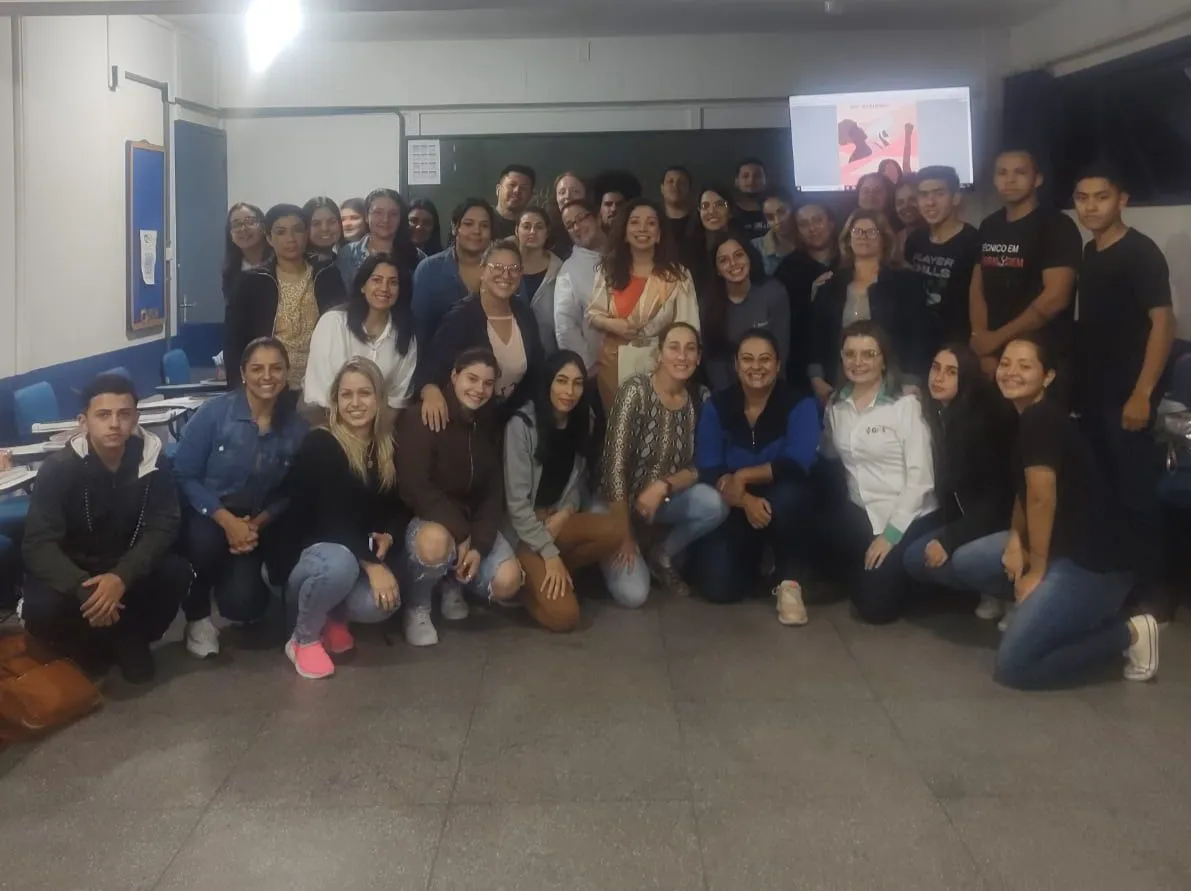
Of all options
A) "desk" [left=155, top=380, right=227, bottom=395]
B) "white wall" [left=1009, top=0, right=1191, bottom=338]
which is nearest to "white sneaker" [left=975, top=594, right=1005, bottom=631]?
"white wall" [left=1009, top=0, right=1191, bottom=338]

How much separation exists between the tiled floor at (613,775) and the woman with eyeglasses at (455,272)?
4.30 feet

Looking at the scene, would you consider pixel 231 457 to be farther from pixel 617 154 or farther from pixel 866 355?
pixel 617 154

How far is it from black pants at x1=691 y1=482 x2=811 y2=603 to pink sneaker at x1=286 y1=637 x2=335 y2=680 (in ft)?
4.77

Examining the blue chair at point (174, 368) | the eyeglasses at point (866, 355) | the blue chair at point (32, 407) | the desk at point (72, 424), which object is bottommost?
the desk at point (72, 424)

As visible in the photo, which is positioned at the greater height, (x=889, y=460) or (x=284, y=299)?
(x=284, y=299)

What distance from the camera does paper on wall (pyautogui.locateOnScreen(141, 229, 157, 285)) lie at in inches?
232

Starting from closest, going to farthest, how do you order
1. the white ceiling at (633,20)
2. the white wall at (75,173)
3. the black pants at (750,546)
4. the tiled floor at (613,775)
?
1. the tiled floor at (613,775)
2. the black pants at (750,546)
3. the white wall at (75,173)
4. the white ceiling at (633,20)

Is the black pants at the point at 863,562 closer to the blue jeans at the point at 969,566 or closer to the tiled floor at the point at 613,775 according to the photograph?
the blue jeans at the point at 969,566

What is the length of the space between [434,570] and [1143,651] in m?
2.26

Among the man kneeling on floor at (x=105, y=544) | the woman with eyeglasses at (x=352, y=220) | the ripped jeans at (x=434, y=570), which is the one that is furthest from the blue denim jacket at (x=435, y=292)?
the man kneeling on floor at (x=105, y=544)

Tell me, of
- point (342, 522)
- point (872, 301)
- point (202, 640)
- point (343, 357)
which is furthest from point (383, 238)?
point (872, 301)

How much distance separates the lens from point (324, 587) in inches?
131

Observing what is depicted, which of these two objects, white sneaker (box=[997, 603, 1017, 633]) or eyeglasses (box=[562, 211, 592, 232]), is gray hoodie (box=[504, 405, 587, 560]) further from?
white sneaker (box=[997, 603, 1017, 633])

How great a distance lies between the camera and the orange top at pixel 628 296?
13.3 feet
